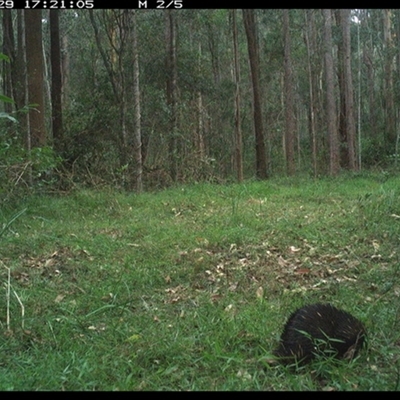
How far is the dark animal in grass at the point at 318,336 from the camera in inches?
124

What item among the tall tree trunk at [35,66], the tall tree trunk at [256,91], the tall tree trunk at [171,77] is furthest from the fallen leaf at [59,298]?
the tall tree trunk at [256,91]

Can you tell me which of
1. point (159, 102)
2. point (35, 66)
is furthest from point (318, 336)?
point (159, 102)

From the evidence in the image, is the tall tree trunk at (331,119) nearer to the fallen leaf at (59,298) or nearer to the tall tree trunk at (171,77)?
the tall tree trunk at (171,77)

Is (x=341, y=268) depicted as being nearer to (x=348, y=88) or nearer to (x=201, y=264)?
(x=201, y=264)

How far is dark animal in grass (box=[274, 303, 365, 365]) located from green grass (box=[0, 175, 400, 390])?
10 cm

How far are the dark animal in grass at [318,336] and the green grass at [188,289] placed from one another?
97 millimetres

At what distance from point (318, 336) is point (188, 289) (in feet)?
6.03

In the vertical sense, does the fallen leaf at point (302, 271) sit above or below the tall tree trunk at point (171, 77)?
below

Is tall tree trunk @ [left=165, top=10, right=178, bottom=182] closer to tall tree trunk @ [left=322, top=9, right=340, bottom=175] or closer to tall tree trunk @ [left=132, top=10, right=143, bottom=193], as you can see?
tall tree trunk @ [left=132, top=10, right=143, bottom=193]

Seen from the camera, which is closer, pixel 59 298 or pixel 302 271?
pixel 59 298

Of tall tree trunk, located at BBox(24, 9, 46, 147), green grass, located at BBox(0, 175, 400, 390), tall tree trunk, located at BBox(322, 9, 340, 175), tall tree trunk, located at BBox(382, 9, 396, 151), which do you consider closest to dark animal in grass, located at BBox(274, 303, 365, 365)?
green grass, located at BBox(0, 175, 400, 390)

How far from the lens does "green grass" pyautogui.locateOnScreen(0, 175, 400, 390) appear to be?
3.06 meters

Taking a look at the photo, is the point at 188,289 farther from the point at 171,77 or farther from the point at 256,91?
the point at 171,77

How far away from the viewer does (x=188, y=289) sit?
4.82 meters
